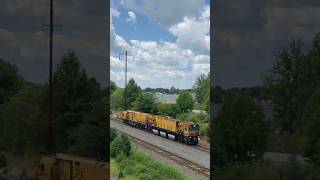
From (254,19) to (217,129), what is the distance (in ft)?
6.95

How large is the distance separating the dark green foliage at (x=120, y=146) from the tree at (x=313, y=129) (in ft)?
25.4

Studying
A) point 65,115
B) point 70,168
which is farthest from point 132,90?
point 70,168

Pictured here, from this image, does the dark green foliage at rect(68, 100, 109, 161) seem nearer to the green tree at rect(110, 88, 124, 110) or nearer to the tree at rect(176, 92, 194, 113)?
the tree at rect(176, 92, 194, 113)

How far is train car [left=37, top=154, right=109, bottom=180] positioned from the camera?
9484 mm

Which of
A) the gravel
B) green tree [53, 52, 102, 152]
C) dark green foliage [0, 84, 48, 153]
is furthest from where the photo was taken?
the gravel

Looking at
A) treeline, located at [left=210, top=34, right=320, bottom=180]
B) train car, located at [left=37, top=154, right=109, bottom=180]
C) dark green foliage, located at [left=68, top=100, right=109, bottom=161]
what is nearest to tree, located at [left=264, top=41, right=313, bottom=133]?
treeline, located at [left=210, top=34, right=320, bottom=180]

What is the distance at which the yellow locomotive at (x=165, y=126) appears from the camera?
14133 mm

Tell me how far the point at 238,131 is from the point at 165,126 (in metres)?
7.20

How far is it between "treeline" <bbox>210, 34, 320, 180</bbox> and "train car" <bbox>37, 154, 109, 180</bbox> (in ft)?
8.25

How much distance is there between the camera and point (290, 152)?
7.71 meters

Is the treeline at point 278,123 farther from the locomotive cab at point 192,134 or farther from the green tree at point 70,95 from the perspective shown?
the locomotive cab at point 192,134

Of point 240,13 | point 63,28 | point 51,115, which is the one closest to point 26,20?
point 63,28

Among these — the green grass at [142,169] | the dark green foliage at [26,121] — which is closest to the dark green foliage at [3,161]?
the dark green foliage at [26,121]

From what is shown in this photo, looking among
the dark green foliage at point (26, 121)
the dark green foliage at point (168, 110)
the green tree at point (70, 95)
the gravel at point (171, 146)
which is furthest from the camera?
the dark green foliage at point (168, 110)
